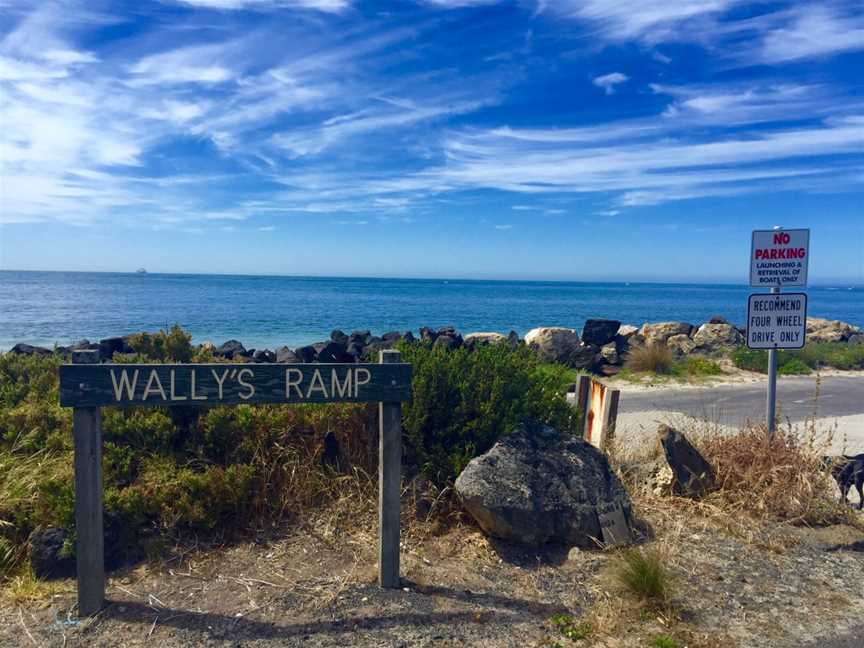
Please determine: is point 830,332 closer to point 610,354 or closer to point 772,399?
point 610,354

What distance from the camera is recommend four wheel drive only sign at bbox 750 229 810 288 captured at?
22.6ft

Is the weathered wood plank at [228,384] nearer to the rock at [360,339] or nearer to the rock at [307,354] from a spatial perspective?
the rock at [307,354]

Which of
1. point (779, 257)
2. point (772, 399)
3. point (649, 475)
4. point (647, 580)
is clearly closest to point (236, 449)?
point (647, 580)

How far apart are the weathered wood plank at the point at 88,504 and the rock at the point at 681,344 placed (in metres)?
21.0

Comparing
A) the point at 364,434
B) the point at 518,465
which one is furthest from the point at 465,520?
the point at 364,434

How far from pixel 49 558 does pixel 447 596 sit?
2.66m

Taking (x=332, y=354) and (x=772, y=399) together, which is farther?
(x=332, y=354)

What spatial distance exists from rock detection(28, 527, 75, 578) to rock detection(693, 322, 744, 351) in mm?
21535

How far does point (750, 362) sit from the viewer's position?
18.6 metres

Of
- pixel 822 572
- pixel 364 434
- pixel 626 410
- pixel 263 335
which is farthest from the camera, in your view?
pixel 263 335

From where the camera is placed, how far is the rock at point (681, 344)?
2306 cm

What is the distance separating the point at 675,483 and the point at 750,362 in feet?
45.6

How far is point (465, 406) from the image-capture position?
19.1 ft

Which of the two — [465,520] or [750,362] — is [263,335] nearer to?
[750,362]
